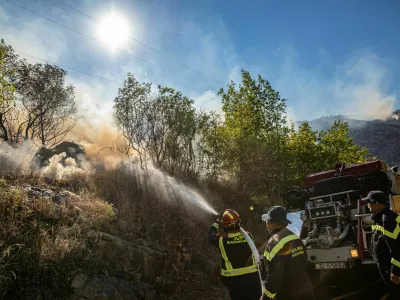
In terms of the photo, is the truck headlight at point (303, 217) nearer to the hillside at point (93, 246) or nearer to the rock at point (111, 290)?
the hillside at point (93, 246)

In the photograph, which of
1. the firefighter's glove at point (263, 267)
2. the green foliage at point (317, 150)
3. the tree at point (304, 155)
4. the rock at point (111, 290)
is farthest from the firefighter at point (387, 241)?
the tree at point (304, 155)

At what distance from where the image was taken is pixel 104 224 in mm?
6848

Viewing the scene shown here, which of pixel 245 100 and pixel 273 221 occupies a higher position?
pixel 245 100

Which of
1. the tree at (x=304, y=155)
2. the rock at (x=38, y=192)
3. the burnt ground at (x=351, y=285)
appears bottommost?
the burnt ground at (x=351, y=285)

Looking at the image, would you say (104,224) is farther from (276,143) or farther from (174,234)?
(276,143)

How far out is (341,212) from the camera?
6.54 m

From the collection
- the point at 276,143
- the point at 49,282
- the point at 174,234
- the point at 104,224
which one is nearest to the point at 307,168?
the point at 276,143

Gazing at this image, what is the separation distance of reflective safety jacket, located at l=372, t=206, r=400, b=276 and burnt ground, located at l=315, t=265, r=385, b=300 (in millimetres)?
2001

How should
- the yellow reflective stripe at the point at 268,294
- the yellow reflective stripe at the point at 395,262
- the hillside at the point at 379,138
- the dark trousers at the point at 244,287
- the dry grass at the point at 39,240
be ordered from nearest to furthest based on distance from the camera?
the yellow reflective stripe at the point at 268,294 → the yellow reflective stripe at the point at 395,262 → the dark trousers at the point at 244,287 → the dry grass at the point at 39,240 → the hillside at the point at 379,138

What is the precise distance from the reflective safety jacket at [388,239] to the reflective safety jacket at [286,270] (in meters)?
1.24

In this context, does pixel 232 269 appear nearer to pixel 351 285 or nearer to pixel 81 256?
pixel 81 256

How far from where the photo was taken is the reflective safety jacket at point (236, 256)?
4703 millimetres

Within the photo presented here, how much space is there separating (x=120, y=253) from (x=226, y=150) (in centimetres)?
780

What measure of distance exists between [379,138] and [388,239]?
174 metres
